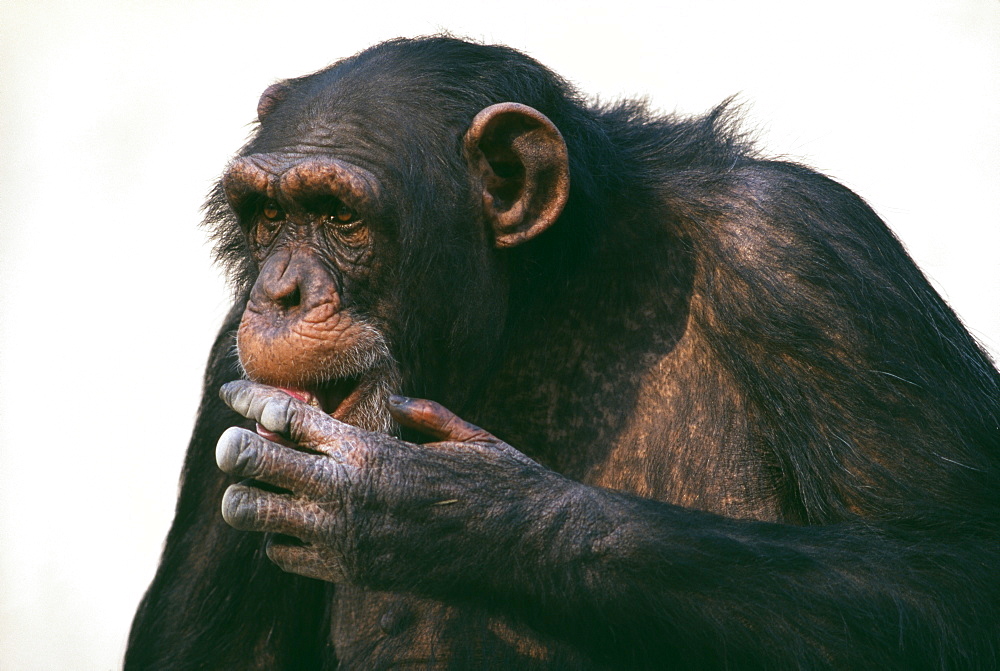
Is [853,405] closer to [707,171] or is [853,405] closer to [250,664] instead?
[707,171]

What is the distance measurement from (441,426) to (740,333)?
982 mm

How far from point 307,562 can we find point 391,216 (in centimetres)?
109

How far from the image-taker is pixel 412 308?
3691 mm

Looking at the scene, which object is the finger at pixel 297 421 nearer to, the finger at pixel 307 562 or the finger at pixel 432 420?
the finger at pixel 432 420

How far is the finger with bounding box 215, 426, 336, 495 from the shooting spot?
3.00m

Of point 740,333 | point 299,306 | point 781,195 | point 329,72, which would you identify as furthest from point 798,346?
point 329,72

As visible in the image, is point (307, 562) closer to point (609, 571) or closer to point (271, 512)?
point (271, 512)

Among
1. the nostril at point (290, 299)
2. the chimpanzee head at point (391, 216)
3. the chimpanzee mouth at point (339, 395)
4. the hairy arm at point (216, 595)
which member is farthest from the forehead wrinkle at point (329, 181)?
the hairy arm at point (216, 595)

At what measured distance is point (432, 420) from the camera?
3.22 m

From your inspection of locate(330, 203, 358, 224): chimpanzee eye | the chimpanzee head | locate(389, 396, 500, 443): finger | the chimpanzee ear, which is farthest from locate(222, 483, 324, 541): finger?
the chimpanzee ear

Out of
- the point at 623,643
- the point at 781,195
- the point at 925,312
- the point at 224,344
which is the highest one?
the point at 781,195

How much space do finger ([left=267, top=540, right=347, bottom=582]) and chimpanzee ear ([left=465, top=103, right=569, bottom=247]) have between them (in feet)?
3.96

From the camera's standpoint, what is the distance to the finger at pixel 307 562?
10.2ft

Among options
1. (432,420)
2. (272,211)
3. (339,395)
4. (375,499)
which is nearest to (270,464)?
(375,499)
